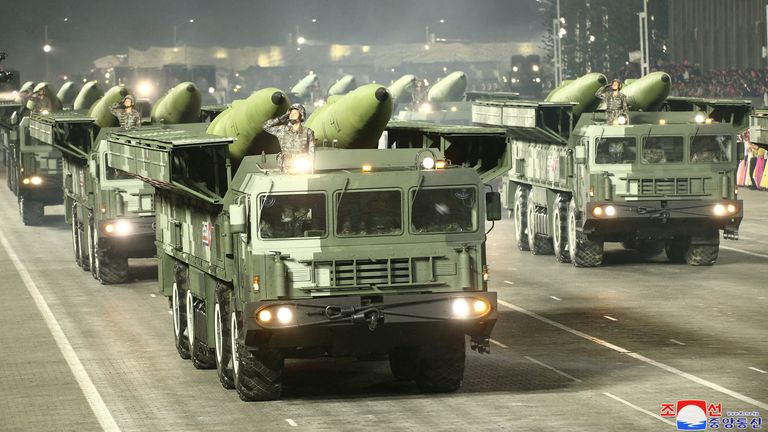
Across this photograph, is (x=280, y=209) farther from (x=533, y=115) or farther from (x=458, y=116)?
(x=458, y=116)

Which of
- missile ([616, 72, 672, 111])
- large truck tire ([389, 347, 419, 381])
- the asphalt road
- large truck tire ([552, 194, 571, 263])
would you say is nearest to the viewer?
the asphalt road

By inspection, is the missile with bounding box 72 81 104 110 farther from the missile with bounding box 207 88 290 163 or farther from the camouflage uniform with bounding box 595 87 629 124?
the missile with bounding box 207 88 290 163

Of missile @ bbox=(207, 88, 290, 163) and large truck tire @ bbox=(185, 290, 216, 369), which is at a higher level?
missile @ bbox=(207, 88, 290, 163)

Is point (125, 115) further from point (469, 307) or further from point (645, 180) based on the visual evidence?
point (469, 307)

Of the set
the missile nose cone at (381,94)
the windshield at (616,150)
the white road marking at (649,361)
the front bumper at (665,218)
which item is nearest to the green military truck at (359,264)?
the missile nose cone at (381,94)

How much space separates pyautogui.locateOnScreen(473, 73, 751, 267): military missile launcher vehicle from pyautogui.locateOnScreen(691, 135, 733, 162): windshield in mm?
18

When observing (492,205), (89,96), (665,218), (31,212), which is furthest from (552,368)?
(89,96)

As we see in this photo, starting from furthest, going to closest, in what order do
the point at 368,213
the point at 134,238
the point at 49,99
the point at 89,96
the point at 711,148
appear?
the point at 49,99 < the point at 89,96 < the point at 711,148 < the point at 134,238 < the point at 368,213

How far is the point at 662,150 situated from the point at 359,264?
15517mm

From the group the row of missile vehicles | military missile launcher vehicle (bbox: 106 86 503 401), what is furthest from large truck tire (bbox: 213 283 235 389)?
military missile launcher vehicle (bbox: 106 86 503 401)

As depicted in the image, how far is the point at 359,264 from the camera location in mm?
Answer: 20172

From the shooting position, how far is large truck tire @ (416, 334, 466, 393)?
68.0ft

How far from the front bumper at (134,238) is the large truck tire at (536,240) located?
336 inches

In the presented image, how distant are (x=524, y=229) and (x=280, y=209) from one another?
19957mm
